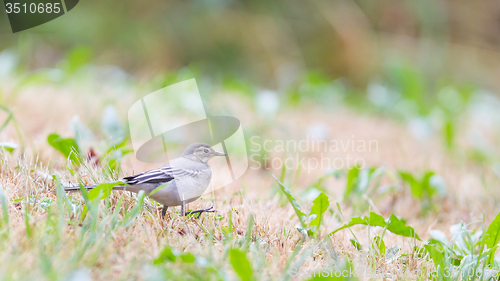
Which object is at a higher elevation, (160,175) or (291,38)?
(291,38)

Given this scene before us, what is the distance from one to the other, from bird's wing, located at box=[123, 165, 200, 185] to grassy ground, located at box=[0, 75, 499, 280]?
88 millimetres

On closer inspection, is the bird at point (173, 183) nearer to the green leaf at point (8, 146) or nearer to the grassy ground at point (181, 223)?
the grassy ground at point (181, 223)

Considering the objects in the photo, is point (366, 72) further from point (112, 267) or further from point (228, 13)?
point (112, 267)

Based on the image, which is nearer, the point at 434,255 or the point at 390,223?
the point at 434,255

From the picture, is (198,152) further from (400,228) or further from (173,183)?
(400,228)

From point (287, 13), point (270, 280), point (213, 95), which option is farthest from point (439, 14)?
point (270, 280)

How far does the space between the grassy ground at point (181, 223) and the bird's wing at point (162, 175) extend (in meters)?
0.09

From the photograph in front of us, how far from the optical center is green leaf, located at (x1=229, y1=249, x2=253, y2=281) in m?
1.06

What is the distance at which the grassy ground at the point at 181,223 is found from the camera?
1120 millimetres

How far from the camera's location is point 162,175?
1.45 metres

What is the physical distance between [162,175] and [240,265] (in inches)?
20.0

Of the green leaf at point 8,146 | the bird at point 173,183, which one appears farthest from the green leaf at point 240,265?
the green leaf at point 8,146

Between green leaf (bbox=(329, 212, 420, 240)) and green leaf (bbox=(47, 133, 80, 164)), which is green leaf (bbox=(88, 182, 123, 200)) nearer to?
green leaf (bbox=(47, 133, 80, 164))

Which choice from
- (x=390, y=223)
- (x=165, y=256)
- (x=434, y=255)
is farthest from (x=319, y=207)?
(x=165, y=256)
